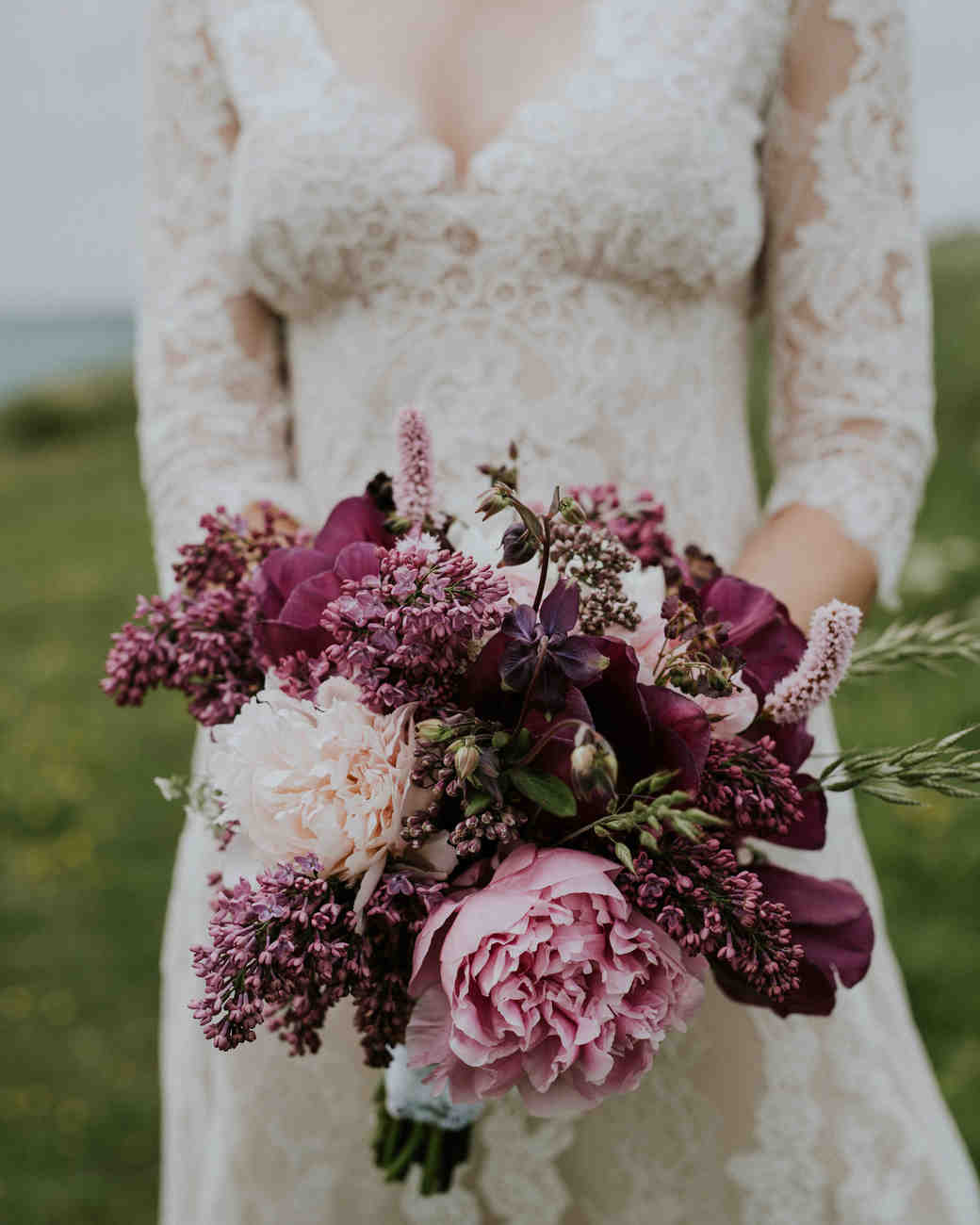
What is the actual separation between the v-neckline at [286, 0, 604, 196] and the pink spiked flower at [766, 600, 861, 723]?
898 mm

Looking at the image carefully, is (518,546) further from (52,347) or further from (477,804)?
(52,347)

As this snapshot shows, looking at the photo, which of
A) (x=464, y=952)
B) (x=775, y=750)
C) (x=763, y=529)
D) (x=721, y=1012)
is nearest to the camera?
(x=464, y=952)

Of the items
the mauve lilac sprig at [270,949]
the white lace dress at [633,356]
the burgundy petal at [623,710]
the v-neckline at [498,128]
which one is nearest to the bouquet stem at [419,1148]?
the white lace dress at [633,356]

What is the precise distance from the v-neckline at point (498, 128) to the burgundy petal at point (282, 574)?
736mm

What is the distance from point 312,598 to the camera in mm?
1116

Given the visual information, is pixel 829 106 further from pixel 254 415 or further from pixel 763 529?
pixel 254 415

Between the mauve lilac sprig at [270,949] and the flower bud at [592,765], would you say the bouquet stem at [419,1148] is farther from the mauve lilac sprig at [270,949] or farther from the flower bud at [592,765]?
the flower bud at [592,765]

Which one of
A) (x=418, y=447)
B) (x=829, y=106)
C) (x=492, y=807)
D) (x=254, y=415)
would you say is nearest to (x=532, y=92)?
(x=829, y=106)

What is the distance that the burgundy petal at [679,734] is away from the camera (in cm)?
101

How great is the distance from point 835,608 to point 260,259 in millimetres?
1033

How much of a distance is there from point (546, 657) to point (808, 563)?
2.55 feet

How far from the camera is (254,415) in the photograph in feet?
6.20

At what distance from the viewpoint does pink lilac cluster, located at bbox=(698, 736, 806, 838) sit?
105cm

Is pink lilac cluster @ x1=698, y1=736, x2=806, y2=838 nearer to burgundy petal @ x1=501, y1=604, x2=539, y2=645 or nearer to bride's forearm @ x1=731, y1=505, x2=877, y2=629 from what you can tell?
burgundy petal @ x1=501, y1=604, x2=539, y2=645
